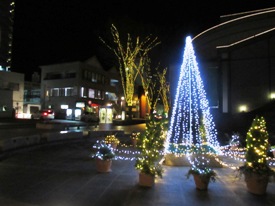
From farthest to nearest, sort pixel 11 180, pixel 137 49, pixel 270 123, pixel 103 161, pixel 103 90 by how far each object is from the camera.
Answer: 1. pixel 103 90
2. pixel 137 49
3. pixel 270 123
4. pixel 103 161
5. pixel 11 180

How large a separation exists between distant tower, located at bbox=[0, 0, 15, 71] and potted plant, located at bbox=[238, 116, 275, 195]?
207 ft

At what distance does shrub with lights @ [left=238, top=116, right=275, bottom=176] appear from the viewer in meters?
7.18

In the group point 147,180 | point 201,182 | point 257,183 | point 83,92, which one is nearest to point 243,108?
point 257,183

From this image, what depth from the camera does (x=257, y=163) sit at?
287 inches

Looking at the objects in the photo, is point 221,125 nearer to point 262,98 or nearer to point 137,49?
point 262,98

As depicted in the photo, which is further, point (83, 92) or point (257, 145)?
point (83, 92)

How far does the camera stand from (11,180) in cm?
829

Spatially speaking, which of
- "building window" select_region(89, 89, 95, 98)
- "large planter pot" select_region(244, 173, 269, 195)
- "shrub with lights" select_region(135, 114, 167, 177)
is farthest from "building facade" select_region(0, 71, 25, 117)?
"large planter pot" select_region(244, 173, 269, 195)

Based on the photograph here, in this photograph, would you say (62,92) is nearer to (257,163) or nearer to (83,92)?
(83,92)

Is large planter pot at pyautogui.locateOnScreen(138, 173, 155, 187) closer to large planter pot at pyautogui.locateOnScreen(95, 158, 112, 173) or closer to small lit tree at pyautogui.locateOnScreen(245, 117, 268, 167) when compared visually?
large planter pot at pyautogui.locateOnScreen(95, 158, 112, 173)

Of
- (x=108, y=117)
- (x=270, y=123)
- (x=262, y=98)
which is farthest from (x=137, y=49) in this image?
(x=270, y=123)

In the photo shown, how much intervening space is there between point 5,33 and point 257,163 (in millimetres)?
66556

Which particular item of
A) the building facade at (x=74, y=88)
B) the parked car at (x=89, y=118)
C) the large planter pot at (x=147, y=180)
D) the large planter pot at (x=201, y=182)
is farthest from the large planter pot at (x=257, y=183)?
the building facade at (x=74, y=88)

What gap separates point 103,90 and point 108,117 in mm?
21750
